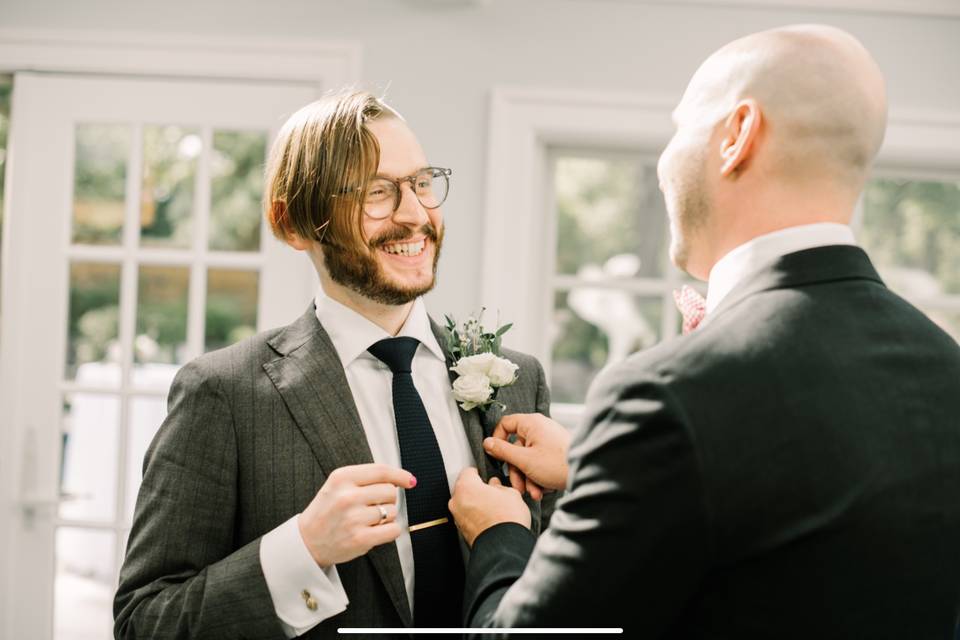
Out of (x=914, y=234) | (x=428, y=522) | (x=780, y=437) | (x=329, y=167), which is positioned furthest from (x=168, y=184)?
(x=914, y=234)

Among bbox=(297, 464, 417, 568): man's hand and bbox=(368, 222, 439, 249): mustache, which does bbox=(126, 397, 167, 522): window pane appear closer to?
bbox=(368, 222, 439, 249): mustache

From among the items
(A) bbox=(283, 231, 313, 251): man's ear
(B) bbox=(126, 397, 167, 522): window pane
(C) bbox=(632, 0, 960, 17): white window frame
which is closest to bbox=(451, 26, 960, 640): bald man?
(A) bbox=(283, 231, 313, 251): man's ear

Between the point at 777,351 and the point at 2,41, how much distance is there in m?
2.79

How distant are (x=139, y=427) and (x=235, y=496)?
1720 mm

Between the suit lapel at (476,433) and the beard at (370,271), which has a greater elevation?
the beard at (370,271)

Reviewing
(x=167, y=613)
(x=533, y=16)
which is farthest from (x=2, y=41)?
(x=167, y=613)

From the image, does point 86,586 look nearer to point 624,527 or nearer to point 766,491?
point 624,527

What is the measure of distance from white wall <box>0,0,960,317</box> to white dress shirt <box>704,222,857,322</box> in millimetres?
1703

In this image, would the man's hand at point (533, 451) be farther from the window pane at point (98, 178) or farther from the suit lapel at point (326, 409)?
the window pane at point (98, 178)

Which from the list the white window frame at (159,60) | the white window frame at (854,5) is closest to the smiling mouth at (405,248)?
the white window frame at (159,60)

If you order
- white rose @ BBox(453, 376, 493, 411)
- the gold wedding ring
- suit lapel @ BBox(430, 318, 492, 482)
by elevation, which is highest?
white rose @ BBox(453, 376, 493, 411)

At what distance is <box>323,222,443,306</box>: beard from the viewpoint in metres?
1.42

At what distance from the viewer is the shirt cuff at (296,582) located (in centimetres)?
123

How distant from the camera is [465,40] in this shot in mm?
2771
